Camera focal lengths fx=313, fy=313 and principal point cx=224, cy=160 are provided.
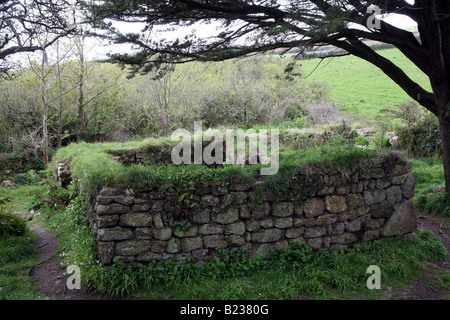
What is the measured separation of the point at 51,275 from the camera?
4867 millimetres

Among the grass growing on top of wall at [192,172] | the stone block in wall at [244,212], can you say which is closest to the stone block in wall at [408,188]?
the grass growing on top of wall at [192,172]

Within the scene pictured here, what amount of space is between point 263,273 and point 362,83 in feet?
96.0

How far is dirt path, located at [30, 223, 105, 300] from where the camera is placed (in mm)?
4277

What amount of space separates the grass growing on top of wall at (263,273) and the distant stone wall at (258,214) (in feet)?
0.52

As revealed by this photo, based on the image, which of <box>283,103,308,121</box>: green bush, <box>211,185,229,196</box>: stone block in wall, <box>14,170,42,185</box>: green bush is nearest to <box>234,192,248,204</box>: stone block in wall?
<box>211,185,229,196</box>: stone block in wall

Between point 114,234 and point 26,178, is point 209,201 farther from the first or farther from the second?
point 26,178

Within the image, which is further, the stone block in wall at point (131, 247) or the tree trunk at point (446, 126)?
the tree trunk at point (446, 126)

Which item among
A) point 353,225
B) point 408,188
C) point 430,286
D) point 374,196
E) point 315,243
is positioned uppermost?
point 408,188

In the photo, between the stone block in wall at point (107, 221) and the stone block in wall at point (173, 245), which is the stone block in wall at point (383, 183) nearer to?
the stone block in wall at point (173, 245)

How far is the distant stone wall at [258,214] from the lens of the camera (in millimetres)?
4461

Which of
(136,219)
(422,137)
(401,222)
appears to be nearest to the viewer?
(136,219)

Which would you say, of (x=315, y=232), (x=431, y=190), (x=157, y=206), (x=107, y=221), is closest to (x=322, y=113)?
(x=431, y=190)

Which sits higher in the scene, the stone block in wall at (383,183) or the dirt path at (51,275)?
the stone block in wall at (383,183)

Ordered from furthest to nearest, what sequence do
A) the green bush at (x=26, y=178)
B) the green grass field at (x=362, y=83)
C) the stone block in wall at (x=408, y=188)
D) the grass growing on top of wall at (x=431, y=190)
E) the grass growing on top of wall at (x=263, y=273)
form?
1. the green grass field at (x=362, y=83)
2. the green bush at (x=26, y=178)
3. the grass growing on top of wall at (x=431, y=190)
4. the stone block in wall at (x=408, y=188)
5. the grass growing on top of wall at (x=263, y=273)
